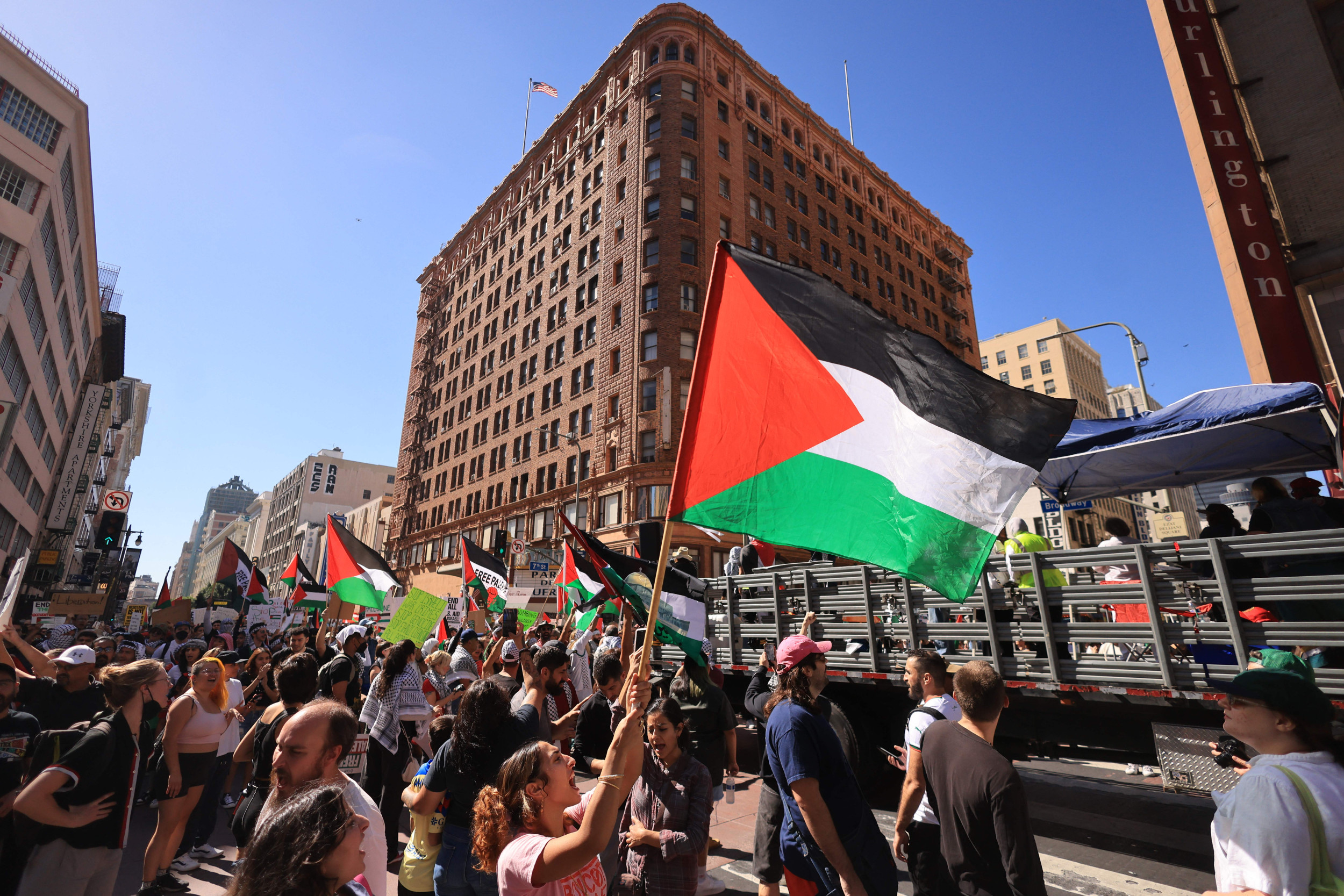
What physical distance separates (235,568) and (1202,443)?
2308cm

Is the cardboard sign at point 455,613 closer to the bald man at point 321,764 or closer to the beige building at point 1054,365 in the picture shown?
the bald man at point 321,764

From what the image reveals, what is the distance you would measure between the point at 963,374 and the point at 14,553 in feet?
155

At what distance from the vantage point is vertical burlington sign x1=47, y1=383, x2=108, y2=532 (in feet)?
137

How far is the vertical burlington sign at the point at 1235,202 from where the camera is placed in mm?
12586

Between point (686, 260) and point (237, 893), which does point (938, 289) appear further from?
point (237, 893)

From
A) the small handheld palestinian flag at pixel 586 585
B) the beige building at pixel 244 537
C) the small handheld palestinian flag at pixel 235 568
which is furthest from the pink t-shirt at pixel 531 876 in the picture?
the beige building at pixel 244 537

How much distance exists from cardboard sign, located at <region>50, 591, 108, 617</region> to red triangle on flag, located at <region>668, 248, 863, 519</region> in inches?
1438

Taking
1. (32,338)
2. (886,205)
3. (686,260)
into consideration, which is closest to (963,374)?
(686,260)

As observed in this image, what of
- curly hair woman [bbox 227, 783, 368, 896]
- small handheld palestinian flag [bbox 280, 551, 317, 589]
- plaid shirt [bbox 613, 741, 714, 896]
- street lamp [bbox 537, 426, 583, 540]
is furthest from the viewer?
street lamp [bbox 537, 426, 583, 540]

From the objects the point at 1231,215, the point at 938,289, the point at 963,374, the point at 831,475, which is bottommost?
the point at 831,475

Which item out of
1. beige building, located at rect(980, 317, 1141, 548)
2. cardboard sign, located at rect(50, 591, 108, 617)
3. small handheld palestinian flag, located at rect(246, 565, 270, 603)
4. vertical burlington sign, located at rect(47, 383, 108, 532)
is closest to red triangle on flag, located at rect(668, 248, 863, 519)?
small handheld palestinian flag, located at rect(246, 565, 270, 603)

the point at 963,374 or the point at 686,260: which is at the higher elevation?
the point at 686,260

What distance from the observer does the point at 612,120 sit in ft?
145

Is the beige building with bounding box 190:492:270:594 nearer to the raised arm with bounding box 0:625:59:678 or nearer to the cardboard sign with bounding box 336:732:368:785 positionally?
the raised arm with bounding box 0:625:59:678
